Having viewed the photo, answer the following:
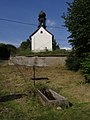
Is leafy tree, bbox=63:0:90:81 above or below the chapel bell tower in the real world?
below

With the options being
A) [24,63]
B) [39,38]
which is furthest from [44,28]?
[24,63]

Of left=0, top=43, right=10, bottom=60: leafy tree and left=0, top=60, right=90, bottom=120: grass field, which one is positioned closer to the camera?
left=0, top=60, right=90, bottom=120: grass field

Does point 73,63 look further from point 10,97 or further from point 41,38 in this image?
point 41,38

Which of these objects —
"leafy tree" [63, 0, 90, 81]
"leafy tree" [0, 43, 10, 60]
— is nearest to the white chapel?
"leafy tree" [0, 43, 10, 60]

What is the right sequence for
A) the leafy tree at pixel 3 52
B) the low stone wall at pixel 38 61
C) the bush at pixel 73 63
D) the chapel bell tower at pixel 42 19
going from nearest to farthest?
the bush at pixel 73 63, the low stone wall at pixel 38 61, the leafy tree at pixel 3 52, the chapel bell tower at pixel 42 19

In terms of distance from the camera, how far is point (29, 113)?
9023 mm

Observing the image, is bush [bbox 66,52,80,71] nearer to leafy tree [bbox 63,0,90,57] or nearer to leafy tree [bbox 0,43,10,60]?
leafy tree [bbox 63,0,90,57]

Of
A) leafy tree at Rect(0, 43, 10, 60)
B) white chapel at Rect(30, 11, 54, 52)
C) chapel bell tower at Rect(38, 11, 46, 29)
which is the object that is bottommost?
leafy tree at Rect(0, 43, 10, 60)

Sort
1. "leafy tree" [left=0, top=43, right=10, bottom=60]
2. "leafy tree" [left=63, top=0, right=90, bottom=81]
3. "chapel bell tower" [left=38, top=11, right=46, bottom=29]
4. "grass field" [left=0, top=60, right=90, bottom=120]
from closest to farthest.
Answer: "grass field" [left=0, top=60, right=90, bottom=120] < "leafy tree" [left=63, top=0, right=90, bottom=81] < "leafy tree" [left=0, top=43, right=10, bottom=60] < "chapel bell tower" [left=38, top=11, right=46, bottom=29]

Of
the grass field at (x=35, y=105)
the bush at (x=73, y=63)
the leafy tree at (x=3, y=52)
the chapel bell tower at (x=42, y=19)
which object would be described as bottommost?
the grass field at (x=35, y=105)

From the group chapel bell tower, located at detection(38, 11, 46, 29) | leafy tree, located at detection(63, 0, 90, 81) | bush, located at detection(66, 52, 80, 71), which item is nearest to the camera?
leafy tree, located at detection(63, 0, 90, 81)

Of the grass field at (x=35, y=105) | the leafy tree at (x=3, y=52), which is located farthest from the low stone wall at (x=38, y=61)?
the leafy tree at (x=3, y=52)

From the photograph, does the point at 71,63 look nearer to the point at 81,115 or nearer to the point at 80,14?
the point at 80,14

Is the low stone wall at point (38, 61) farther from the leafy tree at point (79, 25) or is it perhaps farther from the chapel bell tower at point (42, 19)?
the chapel bell tower at point (42, 19)
